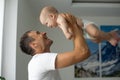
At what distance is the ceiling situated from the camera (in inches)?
93.8

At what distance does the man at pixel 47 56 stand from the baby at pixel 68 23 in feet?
0.11

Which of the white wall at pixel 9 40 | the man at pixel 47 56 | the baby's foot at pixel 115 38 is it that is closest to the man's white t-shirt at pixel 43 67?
the man at pixel 47 56

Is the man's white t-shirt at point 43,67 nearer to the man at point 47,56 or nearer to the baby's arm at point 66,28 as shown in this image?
the man at point 47,56

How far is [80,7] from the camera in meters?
2.52

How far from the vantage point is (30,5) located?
2412 mm

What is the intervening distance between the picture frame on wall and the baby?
5.31 ft

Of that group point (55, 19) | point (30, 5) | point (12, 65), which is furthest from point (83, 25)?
point (30, 5)

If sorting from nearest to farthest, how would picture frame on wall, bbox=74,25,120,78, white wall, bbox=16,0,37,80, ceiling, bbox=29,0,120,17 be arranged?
white wall, bbox=16,0,37,80 → ceiling, bbox=29,0,120,17 → picture frame on wall, bbox=74,25,120,78

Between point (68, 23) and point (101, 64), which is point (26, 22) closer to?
point (101, 64)

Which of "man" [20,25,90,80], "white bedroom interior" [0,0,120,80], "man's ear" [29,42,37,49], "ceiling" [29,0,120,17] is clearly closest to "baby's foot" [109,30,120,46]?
"man" [20,25,90,80]

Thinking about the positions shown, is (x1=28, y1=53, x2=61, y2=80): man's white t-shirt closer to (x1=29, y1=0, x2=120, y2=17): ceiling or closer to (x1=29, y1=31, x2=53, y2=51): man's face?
(x1=29, y1=31, x2=53, y2=51): man's face

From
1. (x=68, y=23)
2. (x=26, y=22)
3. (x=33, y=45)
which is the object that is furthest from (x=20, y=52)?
(x=68, y=23)

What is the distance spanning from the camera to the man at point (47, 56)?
2.96 feet

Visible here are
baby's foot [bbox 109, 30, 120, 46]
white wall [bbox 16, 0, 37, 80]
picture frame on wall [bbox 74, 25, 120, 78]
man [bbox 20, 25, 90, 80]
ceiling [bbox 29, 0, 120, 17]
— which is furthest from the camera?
picture frame on wall [bbox 74, 25, 120, 78]
